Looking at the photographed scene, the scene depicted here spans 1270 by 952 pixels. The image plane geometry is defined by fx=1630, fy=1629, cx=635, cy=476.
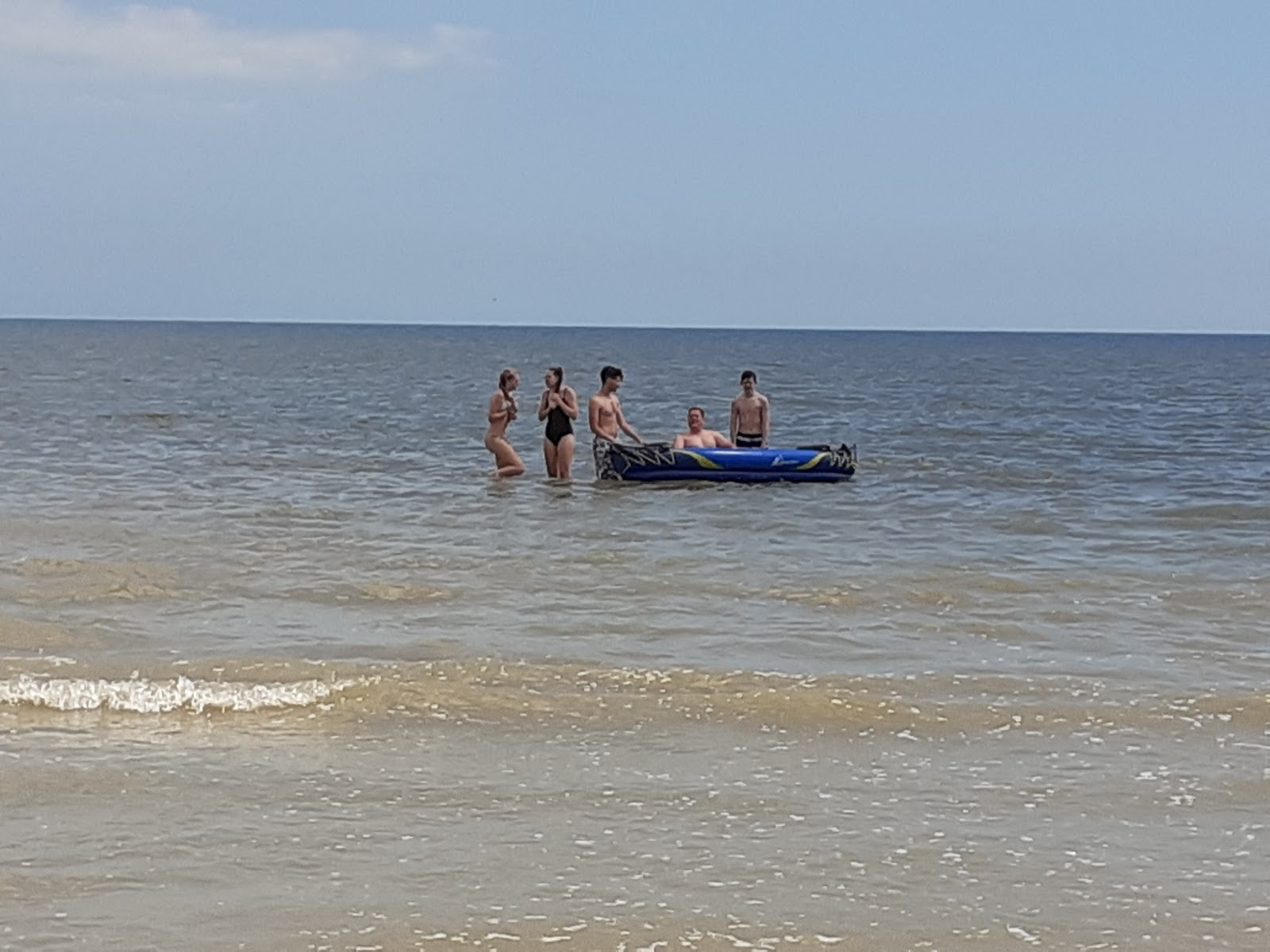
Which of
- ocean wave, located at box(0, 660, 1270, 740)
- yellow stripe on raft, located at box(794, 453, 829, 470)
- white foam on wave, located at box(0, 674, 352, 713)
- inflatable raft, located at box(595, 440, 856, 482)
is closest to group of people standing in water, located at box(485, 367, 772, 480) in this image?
inflatable raft, located at box(595, 440, 856, 482)

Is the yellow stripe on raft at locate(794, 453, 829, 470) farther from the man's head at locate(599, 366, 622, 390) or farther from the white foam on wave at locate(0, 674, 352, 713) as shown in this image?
the white foam on wave at locate(0, 674, 352, 713)

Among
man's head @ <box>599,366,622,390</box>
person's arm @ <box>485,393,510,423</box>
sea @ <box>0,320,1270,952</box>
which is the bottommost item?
sea @ <box>0,320,1270,952</box>

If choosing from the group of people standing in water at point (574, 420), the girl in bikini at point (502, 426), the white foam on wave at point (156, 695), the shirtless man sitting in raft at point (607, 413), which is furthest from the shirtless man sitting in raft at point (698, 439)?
the white foam on wave at point (156, 695)

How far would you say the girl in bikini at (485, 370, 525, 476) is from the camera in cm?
1745

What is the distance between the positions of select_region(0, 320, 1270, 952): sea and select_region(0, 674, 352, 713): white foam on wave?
0.03 meters

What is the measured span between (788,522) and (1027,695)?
22.2 ft

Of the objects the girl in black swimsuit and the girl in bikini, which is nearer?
the girl in black swimsuit

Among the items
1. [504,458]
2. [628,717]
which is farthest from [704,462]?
[628,717]

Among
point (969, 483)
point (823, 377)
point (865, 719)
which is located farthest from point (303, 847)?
point (823, 377)

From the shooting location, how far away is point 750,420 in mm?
17969

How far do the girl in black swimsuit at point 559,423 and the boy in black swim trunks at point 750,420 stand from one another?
1.79 meters

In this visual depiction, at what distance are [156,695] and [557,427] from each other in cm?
1024

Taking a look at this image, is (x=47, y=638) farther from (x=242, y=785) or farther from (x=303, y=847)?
(x=303, y=847)

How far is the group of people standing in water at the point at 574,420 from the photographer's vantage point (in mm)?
17172
